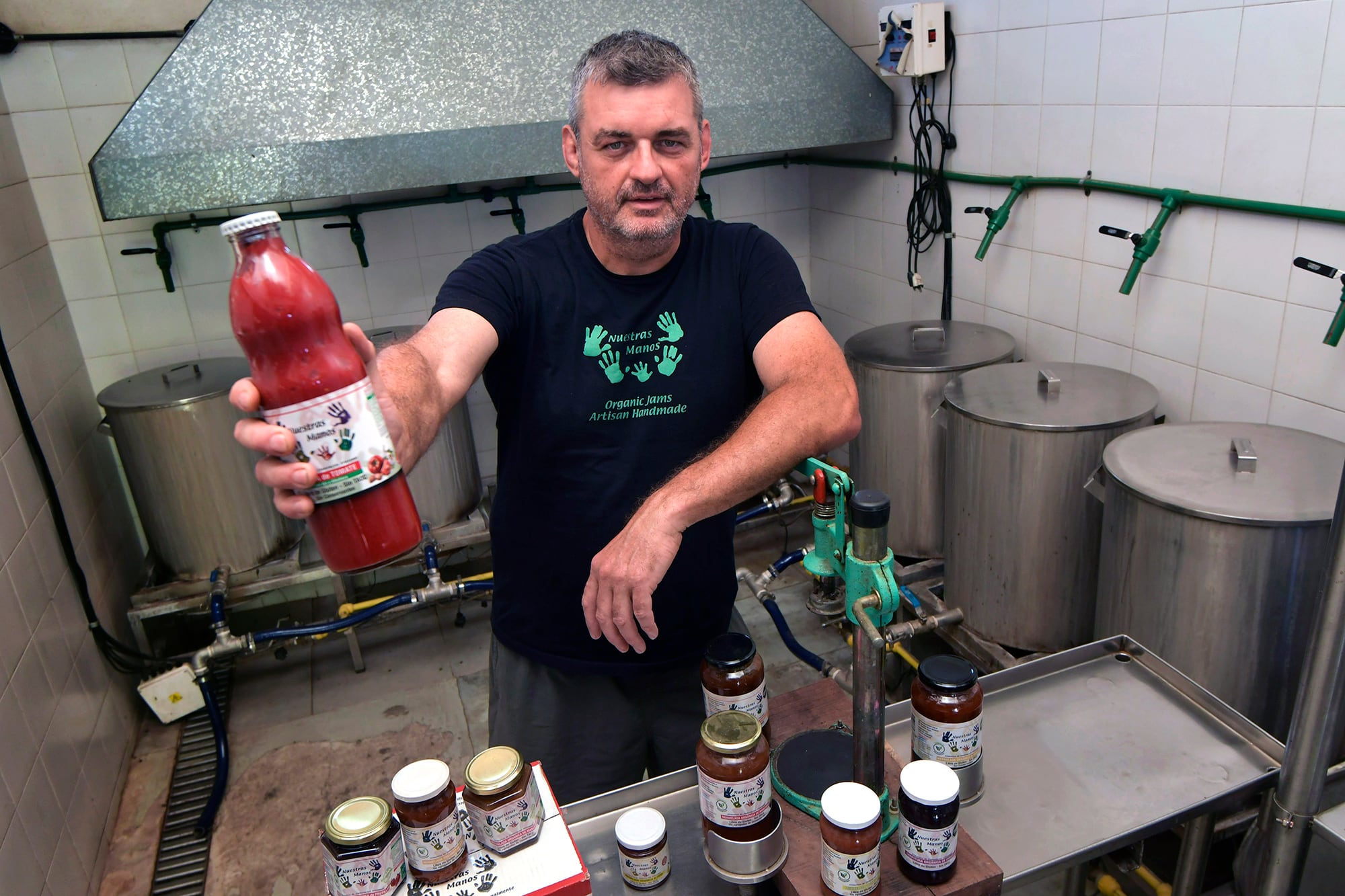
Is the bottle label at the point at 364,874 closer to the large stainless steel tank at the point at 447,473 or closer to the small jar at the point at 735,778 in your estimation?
the small jar at the point at 735,778

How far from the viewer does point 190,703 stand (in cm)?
268

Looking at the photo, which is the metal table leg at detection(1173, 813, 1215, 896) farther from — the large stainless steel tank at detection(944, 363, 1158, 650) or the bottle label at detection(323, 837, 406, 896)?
the bottle label at detection(323, 837, 406, 896)

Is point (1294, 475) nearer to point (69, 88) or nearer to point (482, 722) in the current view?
point (482, 722)

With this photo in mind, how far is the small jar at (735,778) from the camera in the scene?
899 millimetres

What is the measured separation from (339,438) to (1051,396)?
175 centimetres

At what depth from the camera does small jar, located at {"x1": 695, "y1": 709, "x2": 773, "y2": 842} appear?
2.95 feet

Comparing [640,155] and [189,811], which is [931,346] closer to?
[640,155]

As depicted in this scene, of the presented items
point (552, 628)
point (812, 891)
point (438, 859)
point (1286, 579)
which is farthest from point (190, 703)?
point (1286, 579)

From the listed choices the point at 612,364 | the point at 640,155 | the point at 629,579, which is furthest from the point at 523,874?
the point at 640,155

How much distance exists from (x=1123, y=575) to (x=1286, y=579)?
278mm

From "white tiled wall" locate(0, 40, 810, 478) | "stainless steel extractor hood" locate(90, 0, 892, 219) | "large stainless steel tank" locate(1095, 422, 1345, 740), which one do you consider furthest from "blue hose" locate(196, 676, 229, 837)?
"large stainless steel tank" locate(1095, 422, 1345, 740)

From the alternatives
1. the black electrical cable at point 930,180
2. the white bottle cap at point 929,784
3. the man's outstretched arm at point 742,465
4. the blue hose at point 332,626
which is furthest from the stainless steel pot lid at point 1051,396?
the blue hose at point 332,626

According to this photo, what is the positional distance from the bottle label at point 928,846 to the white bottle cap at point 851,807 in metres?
0.07

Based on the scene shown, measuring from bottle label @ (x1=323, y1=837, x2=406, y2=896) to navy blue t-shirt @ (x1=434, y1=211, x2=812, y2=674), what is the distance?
2.17 ft
